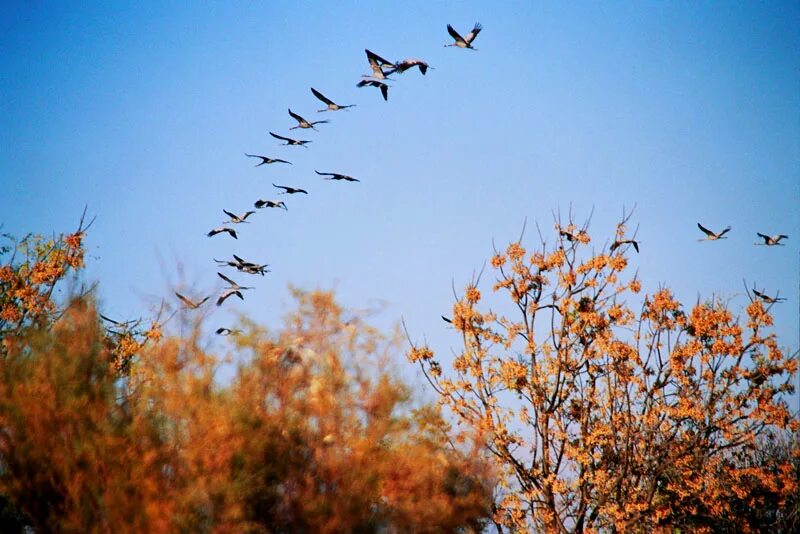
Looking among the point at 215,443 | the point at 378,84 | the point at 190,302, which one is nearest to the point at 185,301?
the point at 190,302

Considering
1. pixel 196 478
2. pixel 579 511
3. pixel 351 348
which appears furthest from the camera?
pixel 579 511

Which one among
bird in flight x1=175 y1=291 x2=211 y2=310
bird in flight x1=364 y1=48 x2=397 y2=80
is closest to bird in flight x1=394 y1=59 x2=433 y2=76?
bird in flight x1=364 y1=48 x2=397 y2=80

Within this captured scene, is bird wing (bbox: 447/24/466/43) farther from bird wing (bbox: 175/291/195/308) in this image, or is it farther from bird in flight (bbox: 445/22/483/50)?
bird wing (bbox: 175/291/195/308)

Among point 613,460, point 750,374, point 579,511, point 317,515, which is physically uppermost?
point 750,374

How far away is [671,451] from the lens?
46.0 feet

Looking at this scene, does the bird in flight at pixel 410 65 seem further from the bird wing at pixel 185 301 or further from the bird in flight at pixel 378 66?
the bird wing at pixel 185 301

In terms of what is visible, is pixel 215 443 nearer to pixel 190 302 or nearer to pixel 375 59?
pixel 190 302

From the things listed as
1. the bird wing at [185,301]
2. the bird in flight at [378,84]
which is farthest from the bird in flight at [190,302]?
the bird in flight at [378,84]

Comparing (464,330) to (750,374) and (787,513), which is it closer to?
(750,374)

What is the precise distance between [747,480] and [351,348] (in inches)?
456

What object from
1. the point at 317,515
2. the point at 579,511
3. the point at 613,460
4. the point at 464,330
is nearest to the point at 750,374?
the point at 613,460

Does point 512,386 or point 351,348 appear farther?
point 512,386

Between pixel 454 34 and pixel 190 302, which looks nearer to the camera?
pixel 190 302

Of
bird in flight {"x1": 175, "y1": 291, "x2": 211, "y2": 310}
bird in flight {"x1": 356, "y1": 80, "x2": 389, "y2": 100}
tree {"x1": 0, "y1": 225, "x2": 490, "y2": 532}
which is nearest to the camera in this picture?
tree {"x1": 0, "y1": 225, "x2": 490, "y2": 532}
